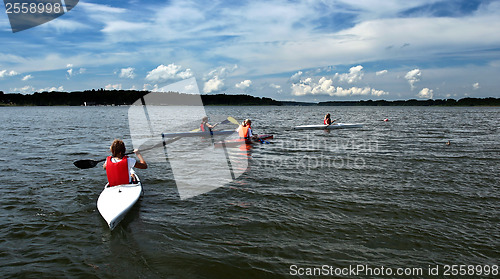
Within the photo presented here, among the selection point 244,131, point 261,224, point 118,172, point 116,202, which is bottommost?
point 261,224

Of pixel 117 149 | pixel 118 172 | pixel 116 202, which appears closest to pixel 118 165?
pixel 118 172

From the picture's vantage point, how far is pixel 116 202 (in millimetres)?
7809

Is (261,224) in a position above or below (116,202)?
below

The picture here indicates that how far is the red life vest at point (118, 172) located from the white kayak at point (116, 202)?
170 millimetres

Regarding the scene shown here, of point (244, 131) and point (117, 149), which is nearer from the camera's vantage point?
point (117, 149)

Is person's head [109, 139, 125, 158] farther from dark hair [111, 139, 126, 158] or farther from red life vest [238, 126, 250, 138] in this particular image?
red life vest [238, 126, 250, 138]

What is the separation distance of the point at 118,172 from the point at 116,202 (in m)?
0.98

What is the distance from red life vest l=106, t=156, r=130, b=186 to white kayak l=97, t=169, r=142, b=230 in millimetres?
170

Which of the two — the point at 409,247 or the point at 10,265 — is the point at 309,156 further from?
the point at 10,265

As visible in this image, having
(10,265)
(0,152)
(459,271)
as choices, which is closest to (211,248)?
(10,265)

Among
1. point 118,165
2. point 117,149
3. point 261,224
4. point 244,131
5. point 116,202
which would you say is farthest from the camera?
point 244,131

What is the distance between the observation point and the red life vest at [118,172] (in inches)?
330

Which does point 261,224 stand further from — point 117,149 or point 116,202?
point 117,149

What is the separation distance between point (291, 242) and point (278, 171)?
6.64 metres
